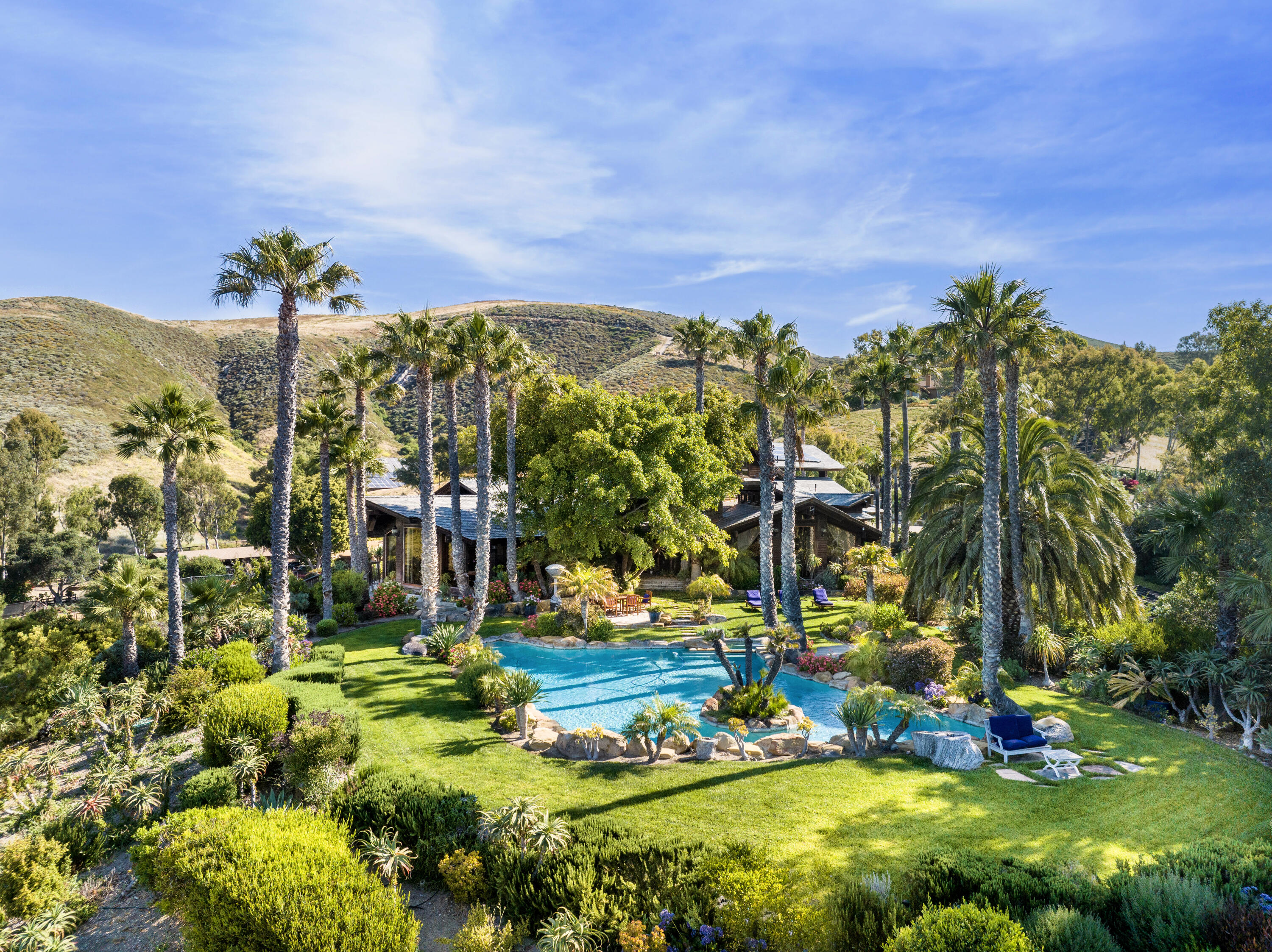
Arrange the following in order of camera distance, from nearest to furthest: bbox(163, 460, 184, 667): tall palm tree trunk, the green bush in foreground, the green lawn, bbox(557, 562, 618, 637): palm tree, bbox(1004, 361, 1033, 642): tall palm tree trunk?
the green bush in foreground → the green lawn → bbox(1004, 361, 1033, 642): tall palm tree trunk → bbox(163, 460, 184, 667): tall palm tree trunk → bbox(557, 562, 618, 637): palm tree

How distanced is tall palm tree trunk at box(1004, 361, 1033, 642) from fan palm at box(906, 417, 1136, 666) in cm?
31

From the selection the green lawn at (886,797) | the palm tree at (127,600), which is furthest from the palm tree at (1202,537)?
the palm tree at (127,600)

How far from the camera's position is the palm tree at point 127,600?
716 inches

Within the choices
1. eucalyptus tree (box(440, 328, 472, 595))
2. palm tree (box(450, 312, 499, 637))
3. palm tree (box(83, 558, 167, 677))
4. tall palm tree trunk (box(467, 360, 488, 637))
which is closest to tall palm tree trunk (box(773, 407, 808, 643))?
tall palm tree trunk (box(467, 360, 488, 637))

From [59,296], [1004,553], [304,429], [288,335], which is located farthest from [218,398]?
[1004,553]

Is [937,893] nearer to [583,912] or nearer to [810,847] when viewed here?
[810,847]

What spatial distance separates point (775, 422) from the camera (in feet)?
106

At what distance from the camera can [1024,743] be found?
13.1 meters

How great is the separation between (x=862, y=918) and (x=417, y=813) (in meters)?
6.77

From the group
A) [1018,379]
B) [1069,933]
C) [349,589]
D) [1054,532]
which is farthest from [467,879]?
[349,589]

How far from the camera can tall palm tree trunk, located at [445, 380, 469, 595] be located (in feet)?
84.7

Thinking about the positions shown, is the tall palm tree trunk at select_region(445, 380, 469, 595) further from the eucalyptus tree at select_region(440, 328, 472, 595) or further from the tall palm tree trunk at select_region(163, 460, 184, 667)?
the tall palm tree trunk at select_region(163, 460, 184, 667)

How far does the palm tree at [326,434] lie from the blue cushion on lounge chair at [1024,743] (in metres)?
22.2

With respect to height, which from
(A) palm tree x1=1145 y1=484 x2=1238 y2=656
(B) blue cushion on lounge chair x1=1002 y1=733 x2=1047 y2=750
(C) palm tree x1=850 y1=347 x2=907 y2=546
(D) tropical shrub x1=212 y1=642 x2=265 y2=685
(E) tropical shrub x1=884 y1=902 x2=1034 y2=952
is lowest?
(B) blue cushion on lounge chair x1=1002 y1=733 x2=1047 y2=750
